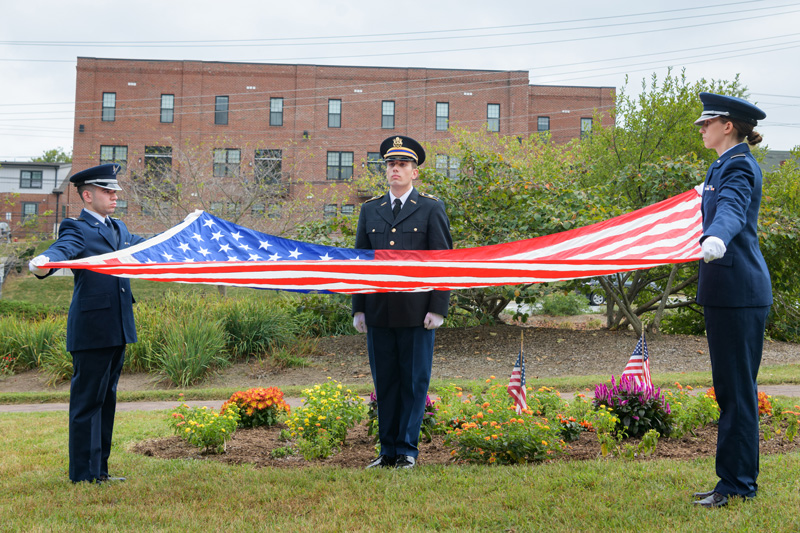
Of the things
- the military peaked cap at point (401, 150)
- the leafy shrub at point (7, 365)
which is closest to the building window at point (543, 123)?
the leafy shrub at point (7, 365)

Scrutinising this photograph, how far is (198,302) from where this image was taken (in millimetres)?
13555

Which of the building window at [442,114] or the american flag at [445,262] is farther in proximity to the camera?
the building window at [442,114]

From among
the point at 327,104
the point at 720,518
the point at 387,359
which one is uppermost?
the point at 327,104

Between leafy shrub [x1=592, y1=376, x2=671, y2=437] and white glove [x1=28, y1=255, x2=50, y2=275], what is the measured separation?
4.44 meters

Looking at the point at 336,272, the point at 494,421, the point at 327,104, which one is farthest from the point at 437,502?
the point at 327,104

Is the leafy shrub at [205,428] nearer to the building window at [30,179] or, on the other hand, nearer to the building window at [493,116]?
the building window at [493,116]

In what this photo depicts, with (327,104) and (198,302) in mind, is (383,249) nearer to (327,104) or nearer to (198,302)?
(198,302)

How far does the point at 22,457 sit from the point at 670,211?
575 cm

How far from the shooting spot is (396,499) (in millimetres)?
4180

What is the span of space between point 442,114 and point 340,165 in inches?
305

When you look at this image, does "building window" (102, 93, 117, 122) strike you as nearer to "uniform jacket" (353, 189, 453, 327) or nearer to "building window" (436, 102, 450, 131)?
"building window" (436, 102, 450, 131)

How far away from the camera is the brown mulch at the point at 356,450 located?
5.35m

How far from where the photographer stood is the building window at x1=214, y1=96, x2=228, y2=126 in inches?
1692

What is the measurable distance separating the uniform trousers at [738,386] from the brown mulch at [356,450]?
51.4 inches
